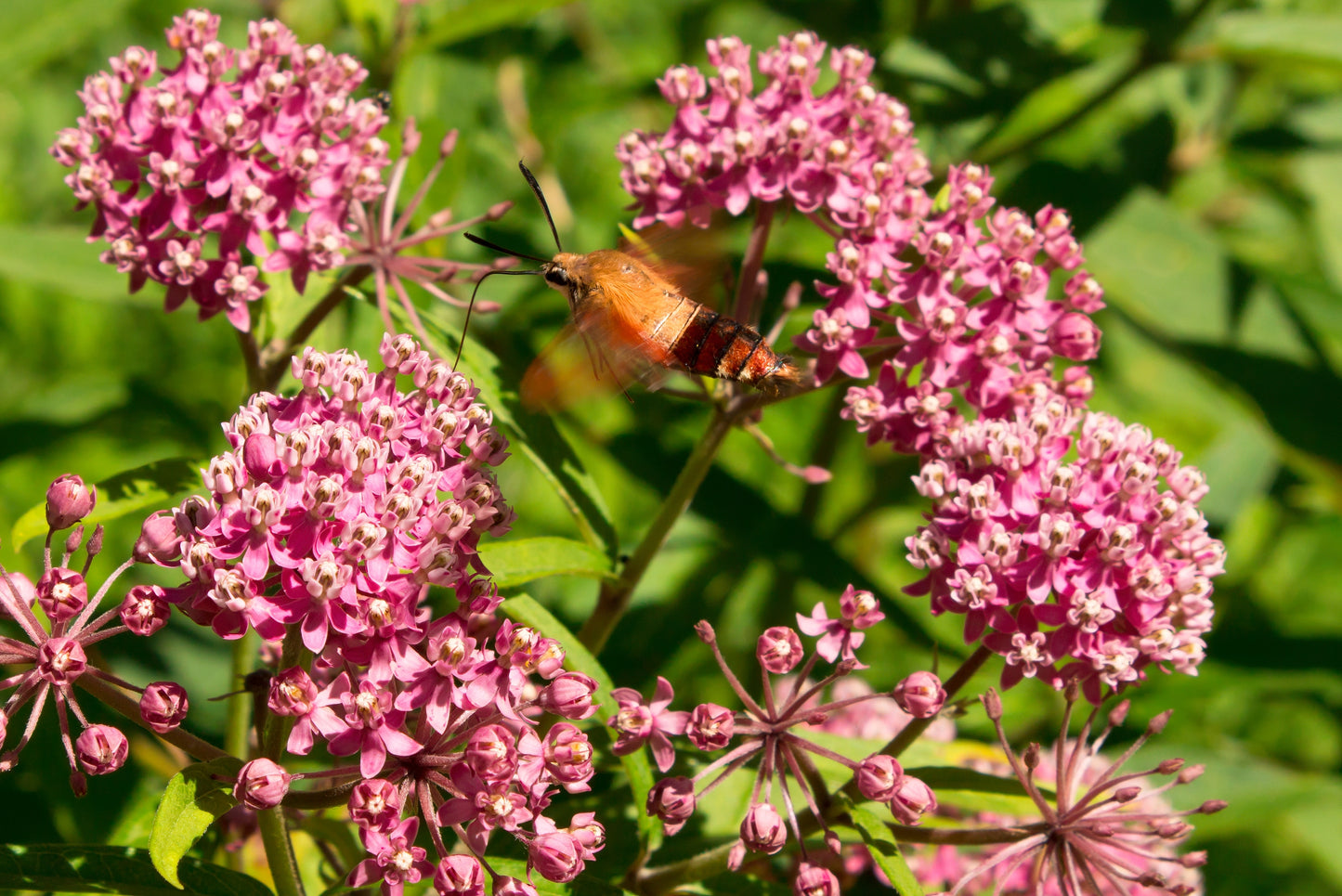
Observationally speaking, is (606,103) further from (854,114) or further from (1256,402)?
(1256,402)

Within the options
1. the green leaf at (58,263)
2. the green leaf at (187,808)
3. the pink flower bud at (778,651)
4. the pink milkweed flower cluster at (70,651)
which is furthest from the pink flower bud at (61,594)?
the green leaf at (58,263)

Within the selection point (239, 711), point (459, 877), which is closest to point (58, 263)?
point (239, 711)

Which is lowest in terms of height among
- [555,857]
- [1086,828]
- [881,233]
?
[555,857]

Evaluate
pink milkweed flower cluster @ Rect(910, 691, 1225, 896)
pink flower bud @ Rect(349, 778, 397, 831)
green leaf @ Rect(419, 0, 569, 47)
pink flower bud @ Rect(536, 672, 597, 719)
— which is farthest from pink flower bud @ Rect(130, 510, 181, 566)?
green leaf @ Rect(419, 0, 569, 47)

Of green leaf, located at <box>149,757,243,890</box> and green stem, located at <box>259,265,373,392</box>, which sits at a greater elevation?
green stem, located at <box>259,265,373,392</box>

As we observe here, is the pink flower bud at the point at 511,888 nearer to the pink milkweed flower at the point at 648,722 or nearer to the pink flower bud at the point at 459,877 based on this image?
the pink flower bud at the point at 459,877

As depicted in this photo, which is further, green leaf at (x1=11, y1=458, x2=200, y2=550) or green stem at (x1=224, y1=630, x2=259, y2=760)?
green stem at (x1=224, y1=630, x2=259, y2=760)

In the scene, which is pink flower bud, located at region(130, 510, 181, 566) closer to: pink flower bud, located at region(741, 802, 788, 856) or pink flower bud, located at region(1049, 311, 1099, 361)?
pink flower bud, located at region(741, 802, 788, 856)

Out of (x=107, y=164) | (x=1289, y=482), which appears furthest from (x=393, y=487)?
(x=1289, y=482)

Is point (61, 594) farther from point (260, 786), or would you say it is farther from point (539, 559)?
point (539, 559)
